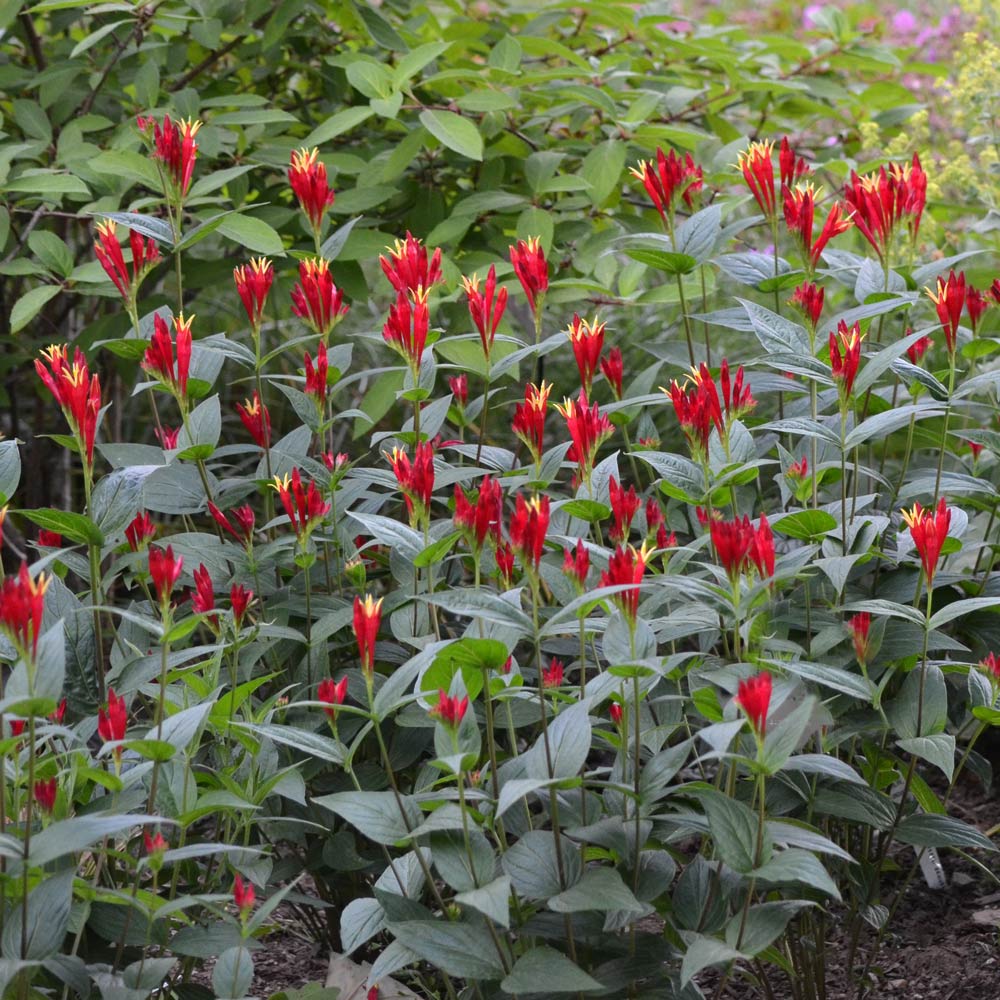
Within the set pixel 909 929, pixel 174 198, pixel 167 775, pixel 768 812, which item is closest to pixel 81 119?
pixel 174 198

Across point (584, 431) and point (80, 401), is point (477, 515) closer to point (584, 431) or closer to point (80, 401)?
point (584, 431)

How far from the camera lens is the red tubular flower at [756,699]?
1.24 meters

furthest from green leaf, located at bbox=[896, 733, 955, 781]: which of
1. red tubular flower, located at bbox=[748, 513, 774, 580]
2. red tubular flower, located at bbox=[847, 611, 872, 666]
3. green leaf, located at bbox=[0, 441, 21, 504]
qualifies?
green leaf, located at bbox=[0, 441, 21, 504]

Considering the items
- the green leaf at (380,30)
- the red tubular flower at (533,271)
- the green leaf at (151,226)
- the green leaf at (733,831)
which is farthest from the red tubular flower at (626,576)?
the green leaf at (380,30)

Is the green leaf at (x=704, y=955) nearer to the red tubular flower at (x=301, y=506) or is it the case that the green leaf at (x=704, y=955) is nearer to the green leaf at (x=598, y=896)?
the green leaf at (x=598, y=896)

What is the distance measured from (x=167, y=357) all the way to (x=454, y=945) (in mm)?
840

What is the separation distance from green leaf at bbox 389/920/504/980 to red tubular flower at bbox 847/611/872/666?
577mm

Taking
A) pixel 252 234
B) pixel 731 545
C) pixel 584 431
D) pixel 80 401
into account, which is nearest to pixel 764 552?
pixel 731 545

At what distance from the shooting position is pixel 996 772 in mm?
2576

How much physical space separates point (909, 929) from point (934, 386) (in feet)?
3.11

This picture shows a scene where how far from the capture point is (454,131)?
2.44m

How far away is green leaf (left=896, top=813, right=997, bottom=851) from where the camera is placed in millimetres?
Result: 1578

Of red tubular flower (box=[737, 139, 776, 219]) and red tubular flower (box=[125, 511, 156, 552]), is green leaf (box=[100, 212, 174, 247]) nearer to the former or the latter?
red tubular flower (box=[125, 511, 156, 552])

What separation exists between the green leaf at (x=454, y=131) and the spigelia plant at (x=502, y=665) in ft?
0.07
